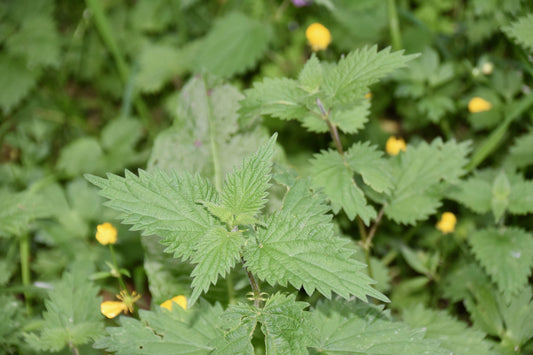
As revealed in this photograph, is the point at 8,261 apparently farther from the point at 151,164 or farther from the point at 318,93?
the point at 318,93

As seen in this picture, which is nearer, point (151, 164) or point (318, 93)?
point (318, 93)

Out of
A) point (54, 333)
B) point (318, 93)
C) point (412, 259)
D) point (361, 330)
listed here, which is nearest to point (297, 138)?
point (412, 259)

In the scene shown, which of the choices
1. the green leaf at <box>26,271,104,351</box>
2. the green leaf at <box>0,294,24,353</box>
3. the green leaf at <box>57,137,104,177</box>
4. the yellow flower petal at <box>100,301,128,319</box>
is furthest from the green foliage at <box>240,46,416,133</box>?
the green leaf at <box>57,137,104,177</box>

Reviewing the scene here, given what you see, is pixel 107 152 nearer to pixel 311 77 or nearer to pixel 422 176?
pixel 311 77

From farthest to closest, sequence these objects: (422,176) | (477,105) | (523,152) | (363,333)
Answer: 1. (477,105)
2. (523,152)
3. (422,176)
4. (363,333)

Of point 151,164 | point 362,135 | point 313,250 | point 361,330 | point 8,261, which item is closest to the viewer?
point 313,250

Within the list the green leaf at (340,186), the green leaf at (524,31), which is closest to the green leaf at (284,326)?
the green leaf at (340,186)

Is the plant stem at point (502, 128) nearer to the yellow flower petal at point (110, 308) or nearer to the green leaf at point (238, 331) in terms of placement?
the green leaf at point (238, 331)

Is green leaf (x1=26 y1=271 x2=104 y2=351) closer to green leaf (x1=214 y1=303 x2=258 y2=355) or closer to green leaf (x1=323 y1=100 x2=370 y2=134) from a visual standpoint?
green leaf (x1=214 y1=303 x2=258 y2=355)

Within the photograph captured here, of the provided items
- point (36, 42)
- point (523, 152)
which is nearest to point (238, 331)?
point (523, 152)
